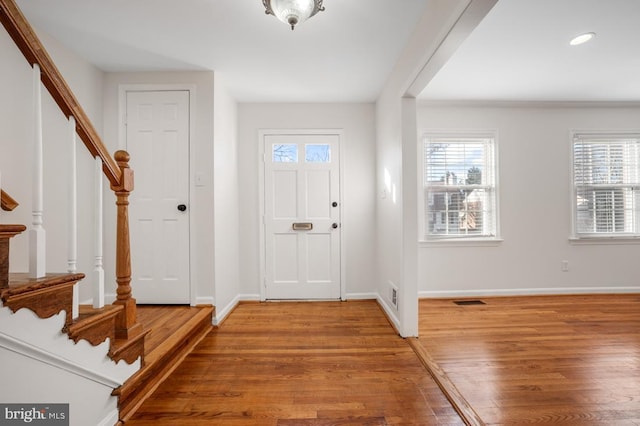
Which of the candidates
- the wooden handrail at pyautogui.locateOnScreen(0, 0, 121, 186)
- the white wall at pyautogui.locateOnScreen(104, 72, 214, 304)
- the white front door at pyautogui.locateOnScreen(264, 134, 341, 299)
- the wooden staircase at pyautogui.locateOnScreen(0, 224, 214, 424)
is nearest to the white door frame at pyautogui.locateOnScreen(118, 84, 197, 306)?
the white wall at pyautogui.locateOnScreen(104, 72, 214, 304)

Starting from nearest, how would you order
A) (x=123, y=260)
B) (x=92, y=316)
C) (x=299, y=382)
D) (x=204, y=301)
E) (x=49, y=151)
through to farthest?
(x=92, y=316)
(x=123, y=260)
(x=299, y=382)
(x=49, y=151)
(x=204, y=301)

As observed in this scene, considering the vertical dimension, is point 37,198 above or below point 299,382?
above

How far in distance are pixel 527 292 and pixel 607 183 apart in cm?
179

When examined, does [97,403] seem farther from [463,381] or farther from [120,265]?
[463,381]

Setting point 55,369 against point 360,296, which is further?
point 360,296

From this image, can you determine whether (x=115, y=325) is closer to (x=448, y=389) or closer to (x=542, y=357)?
(x=448, y=389)

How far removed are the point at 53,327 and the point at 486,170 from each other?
14.0 ft

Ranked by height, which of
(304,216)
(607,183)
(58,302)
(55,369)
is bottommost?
(55,369)

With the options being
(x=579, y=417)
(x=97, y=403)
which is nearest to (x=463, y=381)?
(x=579, y=417)

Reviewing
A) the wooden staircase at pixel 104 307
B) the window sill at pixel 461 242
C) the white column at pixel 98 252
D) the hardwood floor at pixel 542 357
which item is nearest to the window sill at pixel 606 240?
the hardwood floor at pixel 542 357

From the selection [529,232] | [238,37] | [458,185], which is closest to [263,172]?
[238,37]

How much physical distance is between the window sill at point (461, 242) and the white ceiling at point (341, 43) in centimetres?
179

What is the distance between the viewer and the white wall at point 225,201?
2926 millimetres

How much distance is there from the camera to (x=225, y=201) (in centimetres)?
319
